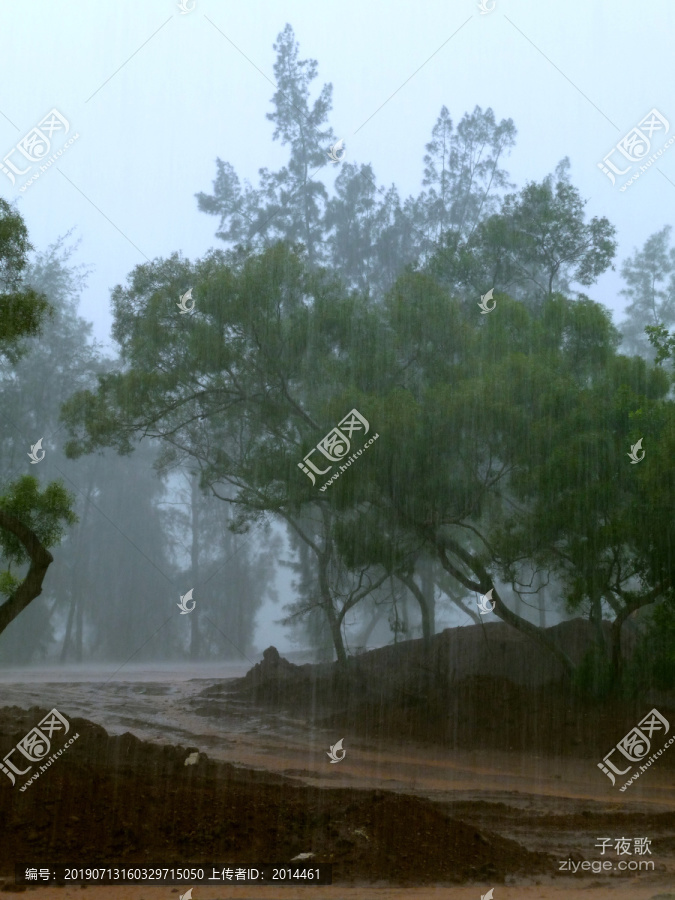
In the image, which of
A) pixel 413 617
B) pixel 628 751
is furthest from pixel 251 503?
pixel 413 617

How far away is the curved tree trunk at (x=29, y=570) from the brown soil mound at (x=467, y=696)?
783 cm

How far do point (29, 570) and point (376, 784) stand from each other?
522cm

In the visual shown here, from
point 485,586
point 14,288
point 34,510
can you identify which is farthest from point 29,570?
point 485,586

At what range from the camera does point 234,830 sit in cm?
705

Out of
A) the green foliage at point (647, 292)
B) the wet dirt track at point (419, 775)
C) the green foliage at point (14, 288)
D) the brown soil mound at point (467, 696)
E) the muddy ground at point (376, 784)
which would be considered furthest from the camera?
the green foliage at point (647, 292)

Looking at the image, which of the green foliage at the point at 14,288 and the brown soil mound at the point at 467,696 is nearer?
the green foliage at the point at 14,288

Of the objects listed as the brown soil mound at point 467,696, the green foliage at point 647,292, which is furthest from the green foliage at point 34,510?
the green foliage at point 647,292

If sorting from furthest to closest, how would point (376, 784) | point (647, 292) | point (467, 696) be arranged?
1. point (647, 292)
2. point (467, 696)
3. point (376, 784)

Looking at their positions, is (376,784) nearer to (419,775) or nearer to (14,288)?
(419,775)

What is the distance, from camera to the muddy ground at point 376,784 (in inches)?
263

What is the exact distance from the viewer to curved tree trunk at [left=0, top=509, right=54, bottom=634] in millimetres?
9297

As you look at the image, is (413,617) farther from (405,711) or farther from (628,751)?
(628,751)

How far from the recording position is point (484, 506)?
14.5 meters

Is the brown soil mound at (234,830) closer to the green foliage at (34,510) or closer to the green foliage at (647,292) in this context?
the green foliage at (34,510)
